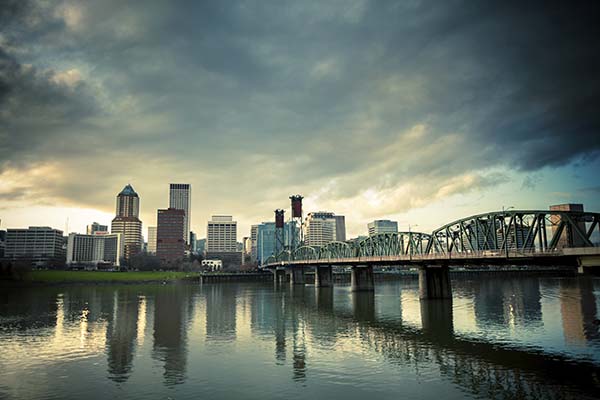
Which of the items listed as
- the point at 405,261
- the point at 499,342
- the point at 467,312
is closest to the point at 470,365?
the point at 499,342

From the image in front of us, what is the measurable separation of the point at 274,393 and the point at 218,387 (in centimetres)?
407

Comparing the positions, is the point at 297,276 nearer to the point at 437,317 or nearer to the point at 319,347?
the point at 437,317

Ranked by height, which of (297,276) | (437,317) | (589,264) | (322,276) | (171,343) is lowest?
Result: (437,317)

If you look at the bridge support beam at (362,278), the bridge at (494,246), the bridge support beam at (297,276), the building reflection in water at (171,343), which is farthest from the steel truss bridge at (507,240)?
the bridge support beam at (297,276)

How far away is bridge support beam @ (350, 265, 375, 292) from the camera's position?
128250mm

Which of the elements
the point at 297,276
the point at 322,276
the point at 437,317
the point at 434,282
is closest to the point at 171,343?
the point at 437,317

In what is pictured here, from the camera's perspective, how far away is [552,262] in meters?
57.9

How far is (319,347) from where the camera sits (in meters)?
44.2

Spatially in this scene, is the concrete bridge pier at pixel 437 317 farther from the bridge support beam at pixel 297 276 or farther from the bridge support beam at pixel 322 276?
the bridge support beam at pixel 297 276

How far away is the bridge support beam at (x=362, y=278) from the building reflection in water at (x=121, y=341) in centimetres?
6740

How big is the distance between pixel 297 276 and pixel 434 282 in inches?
4227

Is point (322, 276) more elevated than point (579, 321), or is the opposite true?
point (322, 276)

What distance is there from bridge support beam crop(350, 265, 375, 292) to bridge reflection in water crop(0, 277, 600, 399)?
171 ft

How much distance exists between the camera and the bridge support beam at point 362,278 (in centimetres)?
12825
